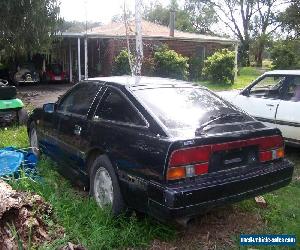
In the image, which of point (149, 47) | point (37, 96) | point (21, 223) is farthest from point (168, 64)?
point (21, 223)

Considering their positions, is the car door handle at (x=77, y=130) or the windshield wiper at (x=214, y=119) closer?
the windshield wiper at (x=214, y=119)

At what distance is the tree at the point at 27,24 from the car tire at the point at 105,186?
10627 millimetres

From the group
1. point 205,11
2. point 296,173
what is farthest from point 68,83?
point 205,11

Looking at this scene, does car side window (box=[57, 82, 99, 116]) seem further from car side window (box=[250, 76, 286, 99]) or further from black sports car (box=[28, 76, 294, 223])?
car side window (box=[250, 76, 286, 99])

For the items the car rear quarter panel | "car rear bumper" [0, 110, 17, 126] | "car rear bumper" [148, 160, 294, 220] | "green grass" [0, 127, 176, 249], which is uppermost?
the car rear quarter panel

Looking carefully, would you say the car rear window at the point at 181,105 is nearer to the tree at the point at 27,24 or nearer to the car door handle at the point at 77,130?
the car door handle at the point at 77,130

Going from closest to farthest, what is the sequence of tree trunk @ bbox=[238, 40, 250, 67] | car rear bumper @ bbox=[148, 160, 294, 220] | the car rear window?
car rear bumper @ bbox=[148, 160, 294, 220] → the car rear window → tree trunk @ bbox=[238, 40, 250, 67]

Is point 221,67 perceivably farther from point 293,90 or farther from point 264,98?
point 293,90

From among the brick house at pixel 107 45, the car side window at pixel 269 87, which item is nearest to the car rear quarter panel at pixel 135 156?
the car side window at pixel 269 87

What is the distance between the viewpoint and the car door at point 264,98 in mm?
7203

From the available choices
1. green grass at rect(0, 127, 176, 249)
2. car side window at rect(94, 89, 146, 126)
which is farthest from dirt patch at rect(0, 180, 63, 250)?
car side window at rect(94, 89, 146, 126)

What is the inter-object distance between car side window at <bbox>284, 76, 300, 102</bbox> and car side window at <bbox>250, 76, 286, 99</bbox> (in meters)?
0.16

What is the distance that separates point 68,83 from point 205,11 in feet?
119

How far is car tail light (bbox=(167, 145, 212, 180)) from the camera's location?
3.65m
